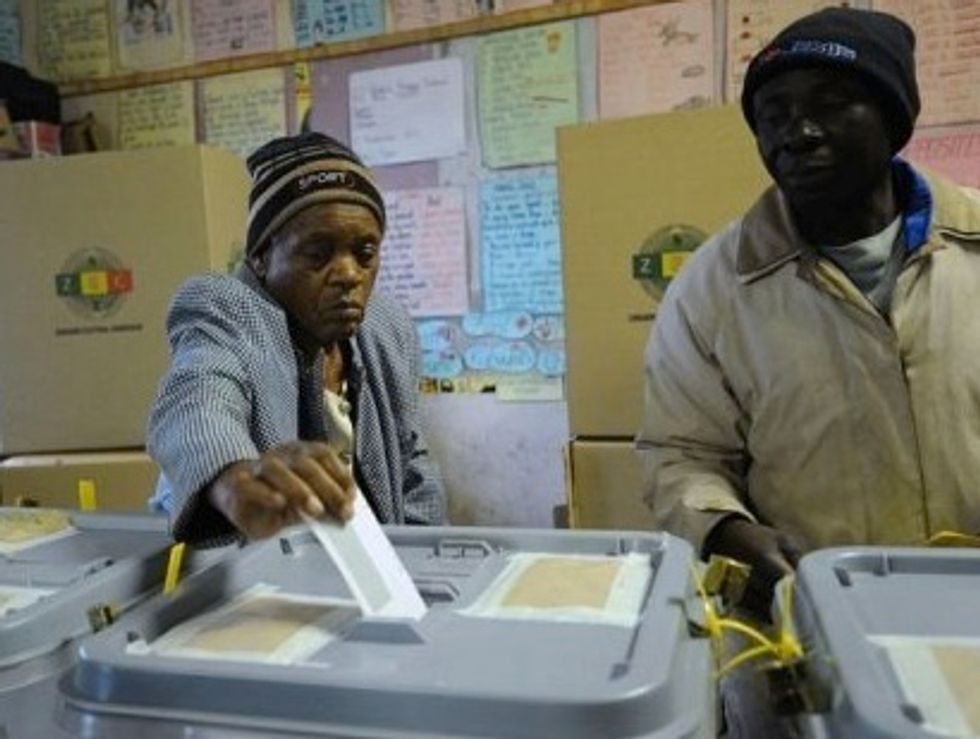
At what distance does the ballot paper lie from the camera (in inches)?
23.2

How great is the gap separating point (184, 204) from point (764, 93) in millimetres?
1230

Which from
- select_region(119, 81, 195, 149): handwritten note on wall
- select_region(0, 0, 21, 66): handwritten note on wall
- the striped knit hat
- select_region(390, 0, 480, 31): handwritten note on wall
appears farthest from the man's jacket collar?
select_region(0, 0, 21, 66): handwritten note on wall

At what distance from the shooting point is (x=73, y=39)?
252cm

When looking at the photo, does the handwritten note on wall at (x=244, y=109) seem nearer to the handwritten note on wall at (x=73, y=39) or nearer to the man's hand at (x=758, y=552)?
the handwritten note on wall at (x=73, y=39)

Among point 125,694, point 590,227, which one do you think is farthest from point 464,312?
point 125,694

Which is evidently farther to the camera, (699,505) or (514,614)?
(699,505)

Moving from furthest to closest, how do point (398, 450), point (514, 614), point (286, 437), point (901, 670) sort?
point (398, 450) < point (286, 437) < point (514, 614) < point (901, 670)

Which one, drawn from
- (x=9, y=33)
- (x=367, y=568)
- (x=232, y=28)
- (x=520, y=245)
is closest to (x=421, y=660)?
(x=367, y=568)

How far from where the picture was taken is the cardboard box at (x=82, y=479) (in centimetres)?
175

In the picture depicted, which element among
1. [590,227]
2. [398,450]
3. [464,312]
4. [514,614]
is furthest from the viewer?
[464,312]

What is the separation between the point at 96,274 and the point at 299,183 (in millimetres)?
994

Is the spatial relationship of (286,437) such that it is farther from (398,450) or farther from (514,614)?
(514,614)

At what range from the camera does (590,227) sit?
1608 millimetres

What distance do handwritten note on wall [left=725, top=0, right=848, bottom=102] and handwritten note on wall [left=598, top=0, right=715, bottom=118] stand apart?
4cm
